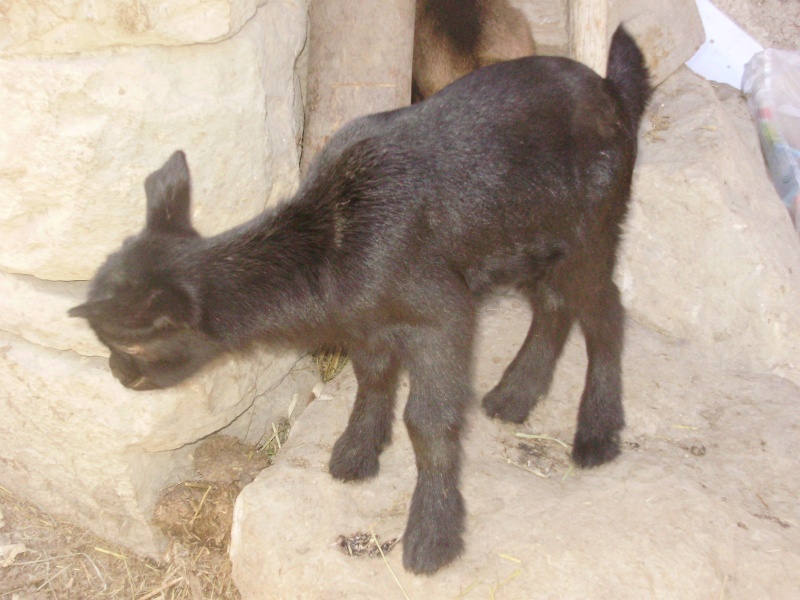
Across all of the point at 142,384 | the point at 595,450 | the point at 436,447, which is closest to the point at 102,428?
the point at 142,384

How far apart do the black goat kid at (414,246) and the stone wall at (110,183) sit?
294 mm

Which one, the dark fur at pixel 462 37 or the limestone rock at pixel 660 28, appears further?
the limestone rock at pixel 660 28

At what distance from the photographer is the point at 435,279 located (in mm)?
3328

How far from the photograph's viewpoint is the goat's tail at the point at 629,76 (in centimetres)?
384

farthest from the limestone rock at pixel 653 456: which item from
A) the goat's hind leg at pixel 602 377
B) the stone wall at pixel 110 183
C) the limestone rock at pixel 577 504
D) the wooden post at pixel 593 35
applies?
the wooden post at pixel 593 35

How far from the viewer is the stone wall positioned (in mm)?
3139

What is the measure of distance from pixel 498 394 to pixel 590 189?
127 centimetres

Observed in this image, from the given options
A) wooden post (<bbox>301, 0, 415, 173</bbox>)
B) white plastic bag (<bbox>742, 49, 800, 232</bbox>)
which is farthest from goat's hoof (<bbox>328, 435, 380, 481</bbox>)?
white plastic bag (<bbox>742, 49, 800, 232</bbox>)

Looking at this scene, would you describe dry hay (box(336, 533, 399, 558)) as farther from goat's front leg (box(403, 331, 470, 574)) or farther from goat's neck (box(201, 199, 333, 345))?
goat's neck (box(201, 199, 333, 345))

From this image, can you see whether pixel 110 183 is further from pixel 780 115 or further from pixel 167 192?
pixel 780 115

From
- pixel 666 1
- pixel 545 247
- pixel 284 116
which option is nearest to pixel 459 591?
pixel 545 247

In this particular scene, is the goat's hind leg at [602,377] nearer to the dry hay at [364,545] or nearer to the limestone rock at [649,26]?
the dry hay at [364,545]

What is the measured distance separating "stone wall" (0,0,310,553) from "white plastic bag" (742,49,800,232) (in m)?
3.72

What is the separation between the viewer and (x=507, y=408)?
423 centimetres
